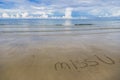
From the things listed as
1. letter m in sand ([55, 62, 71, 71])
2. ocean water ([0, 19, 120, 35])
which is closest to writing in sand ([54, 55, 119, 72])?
letter m in sand ([55, 62, 71, 71])

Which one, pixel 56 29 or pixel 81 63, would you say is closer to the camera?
pixel 81 63

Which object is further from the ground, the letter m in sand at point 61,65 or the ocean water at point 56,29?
the letter m in sand at point 61,65

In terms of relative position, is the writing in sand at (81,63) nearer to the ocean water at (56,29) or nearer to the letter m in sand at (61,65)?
the letter m in sand at (61,65)

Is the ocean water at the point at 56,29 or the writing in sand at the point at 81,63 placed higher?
the writing in sand at the point at 81,63

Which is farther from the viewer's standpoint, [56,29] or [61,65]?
[56,29]

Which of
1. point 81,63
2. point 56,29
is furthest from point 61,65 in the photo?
point 56,29

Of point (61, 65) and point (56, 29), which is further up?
point (61, 65)

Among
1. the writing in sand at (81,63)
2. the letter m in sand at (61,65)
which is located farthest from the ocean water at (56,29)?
the letter m in sand at (61,65)

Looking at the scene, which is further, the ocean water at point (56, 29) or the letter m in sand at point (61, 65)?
the ocean water at point (56, 29)

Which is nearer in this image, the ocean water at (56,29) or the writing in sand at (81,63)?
the writing in sand at (81,63)

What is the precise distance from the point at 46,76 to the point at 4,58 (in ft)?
6.53

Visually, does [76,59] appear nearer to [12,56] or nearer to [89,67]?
[89,67]

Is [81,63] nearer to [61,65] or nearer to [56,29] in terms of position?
[61,65]

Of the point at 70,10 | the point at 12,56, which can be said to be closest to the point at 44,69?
the point at 12,56
